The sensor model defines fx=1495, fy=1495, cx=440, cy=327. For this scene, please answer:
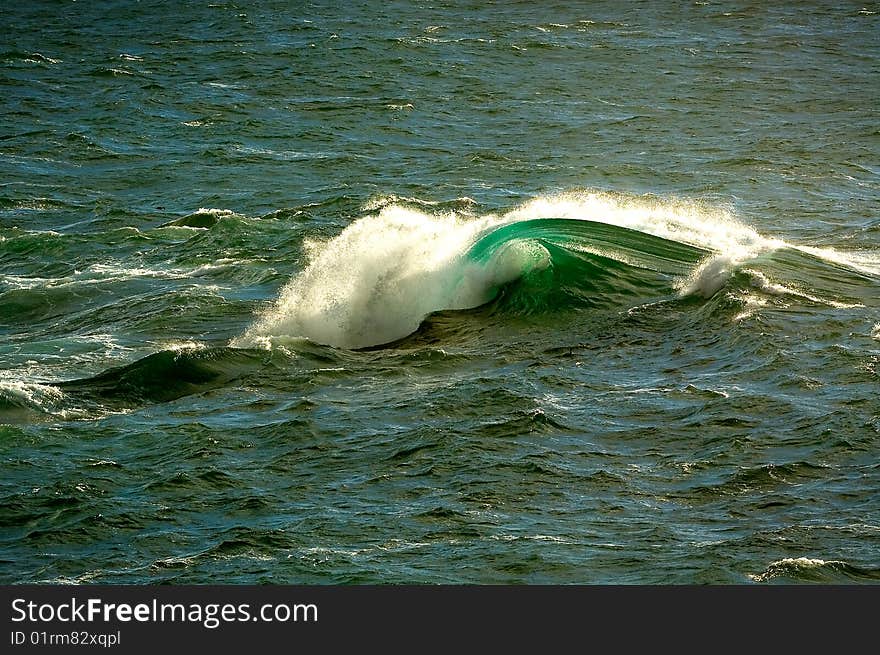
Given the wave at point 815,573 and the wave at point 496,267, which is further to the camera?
the wave at point 496,267

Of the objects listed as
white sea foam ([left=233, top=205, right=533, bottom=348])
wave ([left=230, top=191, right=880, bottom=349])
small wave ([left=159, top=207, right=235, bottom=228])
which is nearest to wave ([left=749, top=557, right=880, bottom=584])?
wave ([left=230, top=191, right=880, bottom=349])

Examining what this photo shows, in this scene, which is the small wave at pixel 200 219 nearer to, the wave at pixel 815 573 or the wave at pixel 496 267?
the wave at pixel 496 267

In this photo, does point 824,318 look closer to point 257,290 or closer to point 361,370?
point 361,370

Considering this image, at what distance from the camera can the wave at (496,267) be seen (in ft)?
74.0

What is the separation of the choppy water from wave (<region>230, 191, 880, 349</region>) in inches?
2.9

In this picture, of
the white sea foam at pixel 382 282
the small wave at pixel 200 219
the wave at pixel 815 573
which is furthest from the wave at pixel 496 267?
the wave at pixel 815 573

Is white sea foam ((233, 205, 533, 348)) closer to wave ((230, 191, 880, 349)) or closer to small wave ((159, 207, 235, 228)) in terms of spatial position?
wave ((230, 191, 880, 349))

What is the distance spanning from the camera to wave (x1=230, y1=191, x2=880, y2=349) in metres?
22.6

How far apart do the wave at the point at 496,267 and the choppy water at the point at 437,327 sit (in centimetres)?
7

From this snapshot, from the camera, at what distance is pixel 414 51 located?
5159cm

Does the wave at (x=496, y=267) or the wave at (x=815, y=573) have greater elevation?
the wave at (x=496, y=267)

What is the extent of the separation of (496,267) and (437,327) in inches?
86.4

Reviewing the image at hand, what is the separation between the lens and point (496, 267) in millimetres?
23953

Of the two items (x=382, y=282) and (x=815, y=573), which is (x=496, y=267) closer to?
(x=382, y=282)
